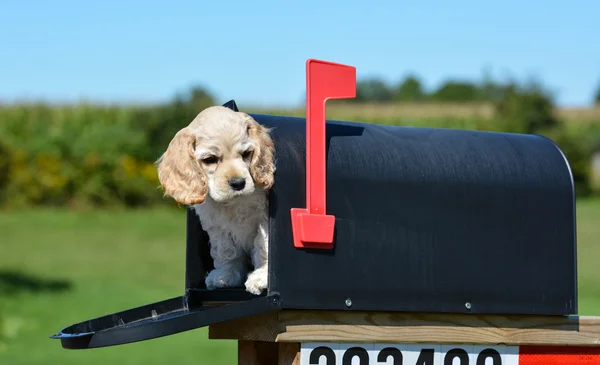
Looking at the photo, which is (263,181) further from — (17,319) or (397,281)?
(17,319)

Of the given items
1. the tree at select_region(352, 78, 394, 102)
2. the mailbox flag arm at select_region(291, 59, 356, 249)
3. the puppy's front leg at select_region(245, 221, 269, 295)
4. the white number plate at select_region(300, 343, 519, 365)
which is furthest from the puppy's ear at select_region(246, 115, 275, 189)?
the tree at select_region(352, 78, 394, 102)

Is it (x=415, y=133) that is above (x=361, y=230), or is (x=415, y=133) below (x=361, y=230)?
above

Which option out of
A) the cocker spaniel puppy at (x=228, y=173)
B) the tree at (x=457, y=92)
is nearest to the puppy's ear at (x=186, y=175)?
the cocker spaniel puppy at (x=228, y=173)

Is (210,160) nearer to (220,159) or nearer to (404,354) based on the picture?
(220,159)

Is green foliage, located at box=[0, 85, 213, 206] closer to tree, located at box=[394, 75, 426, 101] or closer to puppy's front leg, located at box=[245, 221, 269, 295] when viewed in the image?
tree, located at box=[394, 75, 426, 101]

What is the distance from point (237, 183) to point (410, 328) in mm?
863

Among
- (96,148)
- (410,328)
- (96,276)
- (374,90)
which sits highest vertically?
(374,90)

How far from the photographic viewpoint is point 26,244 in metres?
19.1

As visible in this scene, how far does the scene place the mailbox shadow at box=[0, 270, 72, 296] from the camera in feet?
50.9

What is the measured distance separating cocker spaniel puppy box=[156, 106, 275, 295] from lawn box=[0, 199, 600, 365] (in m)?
8.31

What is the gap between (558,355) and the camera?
11.7ft

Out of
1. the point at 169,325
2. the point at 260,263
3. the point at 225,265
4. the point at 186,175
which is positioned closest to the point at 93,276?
the point at 225,265

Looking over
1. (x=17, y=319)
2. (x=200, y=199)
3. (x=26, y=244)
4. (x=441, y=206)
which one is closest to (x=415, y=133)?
(x=441, y=206)

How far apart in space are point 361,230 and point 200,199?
0.60 m
